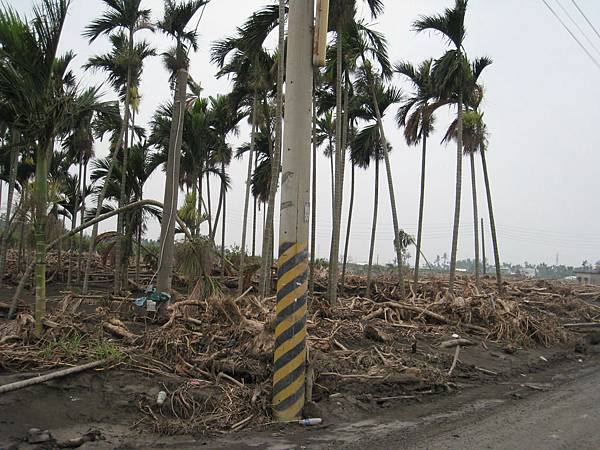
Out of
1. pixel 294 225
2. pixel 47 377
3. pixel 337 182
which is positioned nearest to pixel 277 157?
pixel 337 182

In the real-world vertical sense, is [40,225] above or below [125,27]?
below

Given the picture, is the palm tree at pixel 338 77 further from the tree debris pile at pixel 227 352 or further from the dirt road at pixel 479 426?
the dirt road at pixel 479 426

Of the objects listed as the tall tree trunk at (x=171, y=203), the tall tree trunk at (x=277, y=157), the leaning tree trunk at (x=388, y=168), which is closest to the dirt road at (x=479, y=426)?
the tall tree trunk at (x=171, y=203)

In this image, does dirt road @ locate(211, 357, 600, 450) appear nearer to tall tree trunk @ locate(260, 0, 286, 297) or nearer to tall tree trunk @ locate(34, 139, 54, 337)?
tall tree trunk @ locate(34, 139, 54, 337)

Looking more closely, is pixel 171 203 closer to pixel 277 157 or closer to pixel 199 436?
pixel 277 157

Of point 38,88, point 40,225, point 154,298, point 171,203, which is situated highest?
point 38,88

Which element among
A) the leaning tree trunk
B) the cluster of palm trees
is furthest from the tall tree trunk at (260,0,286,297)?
the leaning tree trunk

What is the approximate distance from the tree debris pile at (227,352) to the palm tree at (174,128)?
36.7 inches

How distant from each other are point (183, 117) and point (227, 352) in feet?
18.1

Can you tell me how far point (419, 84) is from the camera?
18.0m

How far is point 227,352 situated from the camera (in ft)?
24.8

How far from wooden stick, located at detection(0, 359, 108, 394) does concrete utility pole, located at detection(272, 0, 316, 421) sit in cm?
232

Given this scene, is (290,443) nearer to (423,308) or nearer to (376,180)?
(423,308)

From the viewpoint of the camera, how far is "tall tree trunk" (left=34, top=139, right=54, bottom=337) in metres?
6.96
